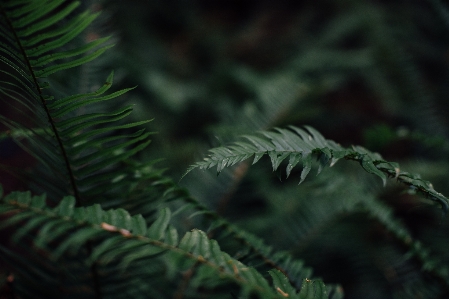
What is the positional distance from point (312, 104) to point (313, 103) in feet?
0.15

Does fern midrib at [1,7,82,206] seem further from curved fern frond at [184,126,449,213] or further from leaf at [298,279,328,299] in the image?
leaf at [298,279,328,299]

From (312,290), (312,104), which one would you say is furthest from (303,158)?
(312,104)

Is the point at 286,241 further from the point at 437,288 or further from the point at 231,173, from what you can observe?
the point at 437,288

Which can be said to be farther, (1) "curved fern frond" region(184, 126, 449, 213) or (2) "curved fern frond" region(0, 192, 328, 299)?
(1) "curved fern frond" region(184, 126, 449, 213)

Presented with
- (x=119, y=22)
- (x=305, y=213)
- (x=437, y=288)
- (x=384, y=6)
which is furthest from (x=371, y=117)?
(x=119, y=22)

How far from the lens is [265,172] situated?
172 cm

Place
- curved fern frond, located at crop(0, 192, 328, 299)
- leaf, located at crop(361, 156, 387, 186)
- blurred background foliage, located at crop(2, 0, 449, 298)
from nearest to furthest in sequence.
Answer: curved fern frond, located at crop(0, 192, 328, 299) → leaf, located at crop(361, 156, 387, 186) → blurred background foliage, located at crop(2, 0, 449, 298)

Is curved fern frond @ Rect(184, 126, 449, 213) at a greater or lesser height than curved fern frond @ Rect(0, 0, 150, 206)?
lesser

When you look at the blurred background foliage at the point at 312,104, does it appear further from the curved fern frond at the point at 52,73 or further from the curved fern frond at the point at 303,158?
the curved fern frond at the point at 52,73

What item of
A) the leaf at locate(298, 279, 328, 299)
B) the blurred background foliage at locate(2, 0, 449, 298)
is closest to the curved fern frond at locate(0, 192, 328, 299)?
the leaf at locate(298, 279, 328, 299)

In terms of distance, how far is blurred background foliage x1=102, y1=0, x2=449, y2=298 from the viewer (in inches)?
54.4

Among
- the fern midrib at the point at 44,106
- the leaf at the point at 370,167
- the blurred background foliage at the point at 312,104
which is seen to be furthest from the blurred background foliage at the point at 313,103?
the fern midrib at the point at 44,106

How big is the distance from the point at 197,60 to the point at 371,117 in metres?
1.57

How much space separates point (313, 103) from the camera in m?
2.25
